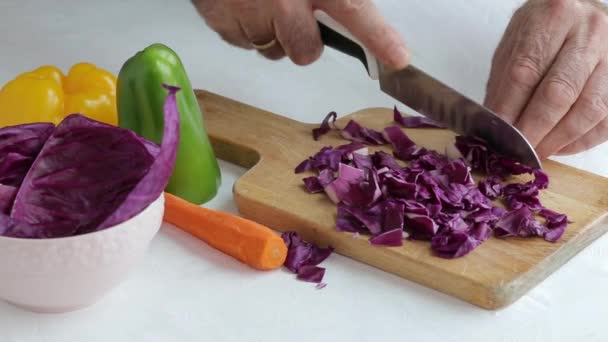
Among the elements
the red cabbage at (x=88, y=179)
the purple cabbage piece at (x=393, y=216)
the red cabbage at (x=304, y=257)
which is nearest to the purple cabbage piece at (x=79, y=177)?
the red cabbage at (x=88, y=179)

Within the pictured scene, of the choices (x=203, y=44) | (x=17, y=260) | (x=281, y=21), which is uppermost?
(x=281, y=21)

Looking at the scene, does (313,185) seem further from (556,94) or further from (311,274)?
(556,94)

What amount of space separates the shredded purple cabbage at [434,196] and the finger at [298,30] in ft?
0.77

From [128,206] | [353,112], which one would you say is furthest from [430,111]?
[128,206]

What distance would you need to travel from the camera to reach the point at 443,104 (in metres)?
1.85

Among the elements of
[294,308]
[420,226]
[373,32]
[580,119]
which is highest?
[373,32]

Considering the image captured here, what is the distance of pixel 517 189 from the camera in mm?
1764

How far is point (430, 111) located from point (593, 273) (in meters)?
0.49

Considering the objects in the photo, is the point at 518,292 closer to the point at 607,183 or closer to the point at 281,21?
the point at 607,183

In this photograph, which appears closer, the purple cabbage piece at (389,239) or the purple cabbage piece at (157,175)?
the purple cabbage piece at (157,175)

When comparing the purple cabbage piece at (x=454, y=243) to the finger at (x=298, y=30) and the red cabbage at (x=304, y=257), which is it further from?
the finger at (x=298, y=30)

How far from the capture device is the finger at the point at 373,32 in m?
1.83

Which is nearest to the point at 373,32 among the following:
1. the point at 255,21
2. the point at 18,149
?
the point at 255,21

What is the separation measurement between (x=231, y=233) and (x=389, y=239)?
0.29m
